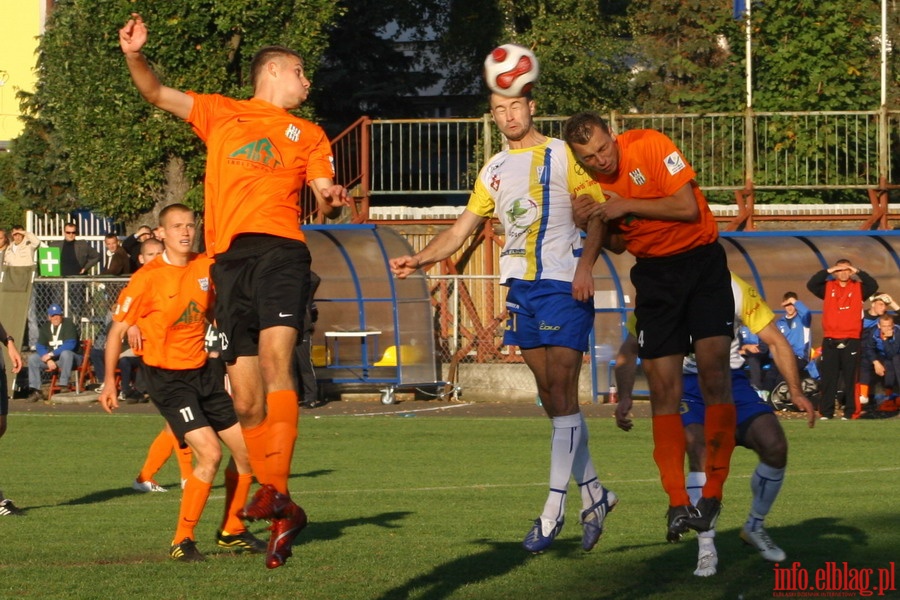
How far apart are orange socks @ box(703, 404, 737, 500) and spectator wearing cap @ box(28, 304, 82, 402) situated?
57.7 ft

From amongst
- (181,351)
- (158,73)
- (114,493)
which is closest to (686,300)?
(181,351)

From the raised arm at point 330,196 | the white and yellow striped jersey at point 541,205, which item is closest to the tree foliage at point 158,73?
the white and yellow striped jersey at point 541,205

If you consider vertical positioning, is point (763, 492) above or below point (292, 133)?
below

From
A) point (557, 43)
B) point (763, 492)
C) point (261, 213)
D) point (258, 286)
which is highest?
point (557, 43)

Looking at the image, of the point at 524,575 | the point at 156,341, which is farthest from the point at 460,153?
the point at 524,575

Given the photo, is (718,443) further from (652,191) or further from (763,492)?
(652,191)

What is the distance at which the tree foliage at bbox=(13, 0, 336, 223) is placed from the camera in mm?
29609

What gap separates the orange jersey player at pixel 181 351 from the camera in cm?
962

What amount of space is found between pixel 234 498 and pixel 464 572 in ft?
6.20

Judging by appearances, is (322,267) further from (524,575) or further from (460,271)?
(524,575)

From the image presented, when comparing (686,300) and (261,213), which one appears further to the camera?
(686,300)

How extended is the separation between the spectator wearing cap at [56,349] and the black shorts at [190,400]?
48.3 ft

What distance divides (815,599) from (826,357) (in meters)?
14.7

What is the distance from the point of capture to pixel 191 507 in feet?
29.6
